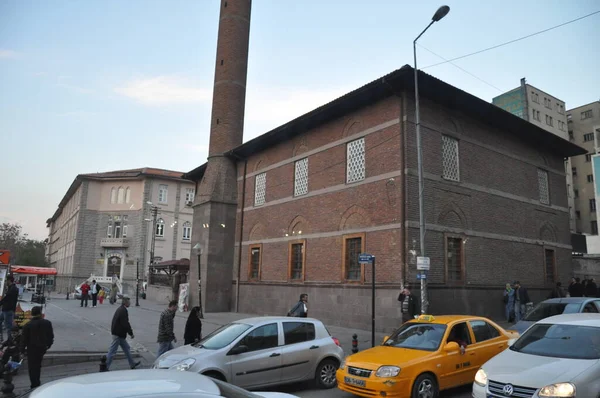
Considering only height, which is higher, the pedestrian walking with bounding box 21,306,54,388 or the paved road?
the pedestrian walking with bounding box 21,306,54,388

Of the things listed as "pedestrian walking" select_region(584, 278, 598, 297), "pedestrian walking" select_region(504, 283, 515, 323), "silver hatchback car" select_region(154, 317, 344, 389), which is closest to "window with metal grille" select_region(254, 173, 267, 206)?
"pedestrian walking" select_region(504, 283, 515, 323)

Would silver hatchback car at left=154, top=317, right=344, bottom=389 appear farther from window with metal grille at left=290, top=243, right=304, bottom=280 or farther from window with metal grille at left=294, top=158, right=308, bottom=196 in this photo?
window with metal grille at left=294, top=158, right=308, bottom=196

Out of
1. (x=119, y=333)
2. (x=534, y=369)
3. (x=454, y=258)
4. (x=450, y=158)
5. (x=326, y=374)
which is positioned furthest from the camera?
(x=450, y=158)

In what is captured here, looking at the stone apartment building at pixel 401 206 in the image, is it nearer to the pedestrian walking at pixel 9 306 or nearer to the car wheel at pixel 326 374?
the car wheel at pixel 326 374

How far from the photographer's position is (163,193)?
Result: 56844 mm

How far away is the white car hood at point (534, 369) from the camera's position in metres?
5.61

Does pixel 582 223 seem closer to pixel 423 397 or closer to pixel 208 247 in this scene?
pixel 208 247

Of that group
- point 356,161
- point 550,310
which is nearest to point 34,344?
point 550,310

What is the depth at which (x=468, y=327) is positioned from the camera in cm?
848

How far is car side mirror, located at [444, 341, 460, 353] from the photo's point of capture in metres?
7.74

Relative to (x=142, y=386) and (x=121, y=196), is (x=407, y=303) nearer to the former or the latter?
(x=142, y=386)

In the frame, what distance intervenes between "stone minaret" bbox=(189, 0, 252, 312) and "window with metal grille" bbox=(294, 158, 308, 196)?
6.14 m

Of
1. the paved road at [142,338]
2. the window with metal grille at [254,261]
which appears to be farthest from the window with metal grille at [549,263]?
the window with metal grille at [254,261]

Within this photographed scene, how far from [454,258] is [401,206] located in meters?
3.69
